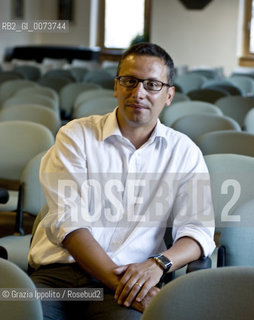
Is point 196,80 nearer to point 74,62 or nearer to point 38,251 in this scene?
point 74,62

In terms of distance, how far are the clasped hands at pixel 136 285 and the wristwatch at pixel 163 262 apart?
3 cm

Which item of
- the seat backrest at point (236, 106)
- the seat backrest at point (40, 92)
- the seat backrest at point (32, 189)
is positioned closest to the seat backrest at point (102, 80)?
the seat backrest at point (40, 92)

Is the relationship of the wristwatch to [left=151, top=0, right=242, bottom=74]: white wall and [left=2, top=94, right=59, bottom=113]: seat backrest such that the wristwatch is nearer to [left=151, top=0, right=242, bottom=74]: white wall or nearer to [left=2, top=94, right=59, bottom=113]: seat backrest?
[left=2, top=94, right=59, bottom=113]: seat backrest

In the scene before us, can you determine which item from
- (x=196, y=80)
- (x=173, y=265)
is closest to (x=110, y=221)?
(x=173, y=265)

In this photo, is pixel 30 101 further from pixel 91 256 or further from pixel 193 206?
pixel 91 256

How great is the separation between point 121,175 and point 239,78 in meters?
9.17

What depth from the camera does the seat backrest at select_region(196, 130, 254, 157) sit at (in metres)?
3.70

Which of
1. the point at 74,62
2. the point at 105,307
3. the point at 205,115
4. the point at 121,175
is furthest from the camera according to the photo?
the point at 74,62

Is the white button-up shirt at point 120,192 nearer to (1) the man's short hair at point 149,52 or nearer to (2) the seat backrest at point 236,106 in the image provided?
(1) the man's short hair at point 149,52

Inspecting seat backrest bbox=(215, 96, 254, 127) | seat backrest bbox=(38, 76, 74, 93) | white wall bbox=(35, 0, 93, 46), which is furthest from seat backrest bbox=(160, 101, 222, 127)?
white wall bbox=(35, 0, 93, 46)

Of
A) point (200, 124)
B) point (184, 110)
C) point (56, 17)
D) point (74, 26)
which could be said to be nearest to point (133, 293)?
point (200, 124)

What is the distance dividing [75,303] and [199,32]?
47.6 feet

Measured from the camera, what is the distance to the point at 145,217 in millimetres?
2176

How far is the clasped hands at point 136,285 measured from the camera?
6.26 ft
